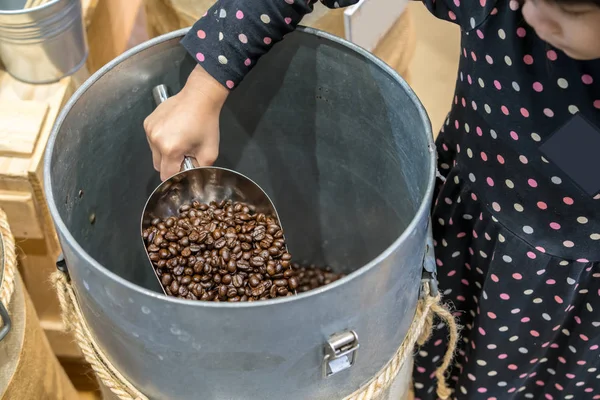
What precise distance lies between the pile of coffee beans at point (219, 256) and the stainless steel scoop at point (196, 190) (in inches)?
0.7

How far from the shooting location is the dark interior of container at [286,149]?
0.82 metres

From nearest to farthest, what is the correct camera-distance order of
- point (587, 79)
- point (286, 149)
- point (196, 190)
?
point (587, 79)
point (196, 190)
point (286, 149)

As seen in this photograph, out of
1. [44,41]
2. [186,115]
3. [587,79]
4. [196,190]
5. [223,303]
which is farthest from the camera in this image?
[44,41]

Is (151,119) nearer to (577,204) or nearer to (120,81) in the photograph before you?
(120,81)

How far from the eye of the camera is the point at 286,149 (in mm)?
1044

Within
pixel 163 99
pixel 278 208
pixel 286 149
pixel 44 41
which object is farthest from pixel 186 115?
pixel 44 41

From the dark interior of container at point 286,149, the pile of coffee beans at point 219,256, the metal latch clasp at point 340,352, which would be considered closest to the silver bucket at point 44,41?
the dark interior of container at point 286,149

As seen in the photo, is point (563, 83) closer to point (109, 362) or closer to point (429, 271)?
point (429, 271)

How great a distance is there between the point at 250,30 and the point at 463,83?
0.89 feet

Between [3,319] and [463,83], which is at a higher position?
[463,83]

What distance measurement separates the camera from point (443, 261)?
3.48ft

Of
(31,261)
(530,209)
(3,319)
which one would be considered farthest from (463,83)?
(31,261)

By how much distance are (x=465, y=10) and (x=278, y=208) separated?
49 cm

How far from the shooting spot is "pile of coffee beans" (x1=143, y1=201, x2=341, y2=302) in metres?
0.84
